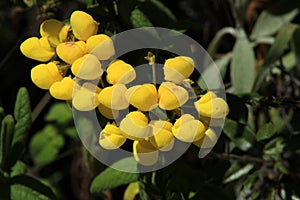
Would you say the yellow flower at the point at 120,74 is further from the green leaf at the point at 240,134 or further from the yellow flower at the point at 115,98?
the green leaf at the point at 240,134

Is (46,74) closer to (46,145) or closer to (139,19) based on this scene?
(139,19)

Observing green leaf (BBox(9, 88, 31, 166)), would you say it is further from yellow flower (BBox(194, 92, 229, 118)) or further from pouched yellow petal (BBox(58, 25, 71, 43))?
yellow flower (BBox(194, 92, 229, 118))

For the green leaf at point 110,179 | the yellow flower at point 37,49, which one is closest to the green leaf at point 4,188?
the green leaf at point 110,179

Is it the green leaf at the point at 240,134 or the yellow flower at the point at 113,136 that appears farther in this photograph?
the green leaf at the point at 240,134

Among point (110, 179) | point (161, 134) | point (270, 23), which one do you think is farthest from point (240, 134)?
point (270, 23)

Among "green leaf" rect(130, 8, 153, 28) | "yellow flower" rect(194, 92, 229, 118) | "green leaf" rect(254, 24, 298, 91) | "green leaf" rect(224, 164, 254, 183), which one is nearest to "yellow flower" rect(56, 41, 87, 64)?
"yellow flower" rect(194, 92, 229, 118)

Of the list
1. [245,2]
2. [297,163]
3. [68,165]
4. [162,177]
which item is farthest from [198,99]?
[68,165]
